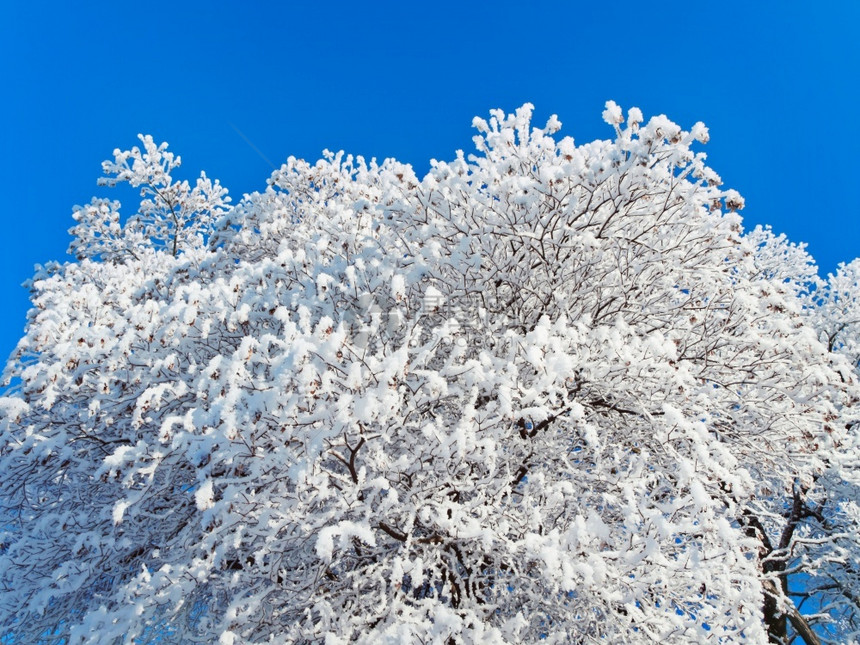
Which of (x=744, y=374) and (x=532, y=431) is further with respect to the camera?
(x=744, y=374)

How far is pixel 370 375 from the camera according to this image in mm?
3436

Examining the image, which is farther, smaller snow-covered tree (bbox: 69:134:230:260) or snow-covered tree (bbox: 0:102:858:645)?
smaller snow-covered tree (bbox: 69:134:230:260)

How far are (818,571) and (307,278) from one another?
483 inches

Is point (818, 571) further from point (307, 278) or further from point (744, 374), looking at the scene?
point (307, 278)

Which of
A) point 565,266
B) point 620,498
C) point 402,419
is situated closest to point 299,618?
point 402,419

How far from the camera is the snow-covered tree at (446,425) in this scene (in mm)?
3455

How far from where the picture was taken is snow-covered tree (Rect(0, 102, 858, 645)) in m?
3.46

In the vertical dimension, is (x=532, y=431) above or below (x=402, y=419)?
above

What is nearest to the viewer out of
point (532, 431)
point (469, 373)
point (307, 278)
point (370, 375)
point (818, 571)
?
point (370, 375)

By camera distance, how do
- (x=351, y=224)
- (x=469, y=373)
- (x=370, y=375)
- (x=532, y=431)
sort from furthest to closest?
(x=351, y=224) → (x=532, y=431) → (x=469, y=373) → (x=370, y=375)

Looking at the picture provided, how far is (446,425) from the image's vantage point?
465 centimetres

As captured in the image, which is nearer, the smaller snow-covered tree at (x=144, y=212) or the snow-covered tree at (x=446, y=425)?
the snow-covered tree at (x=446, y=425)

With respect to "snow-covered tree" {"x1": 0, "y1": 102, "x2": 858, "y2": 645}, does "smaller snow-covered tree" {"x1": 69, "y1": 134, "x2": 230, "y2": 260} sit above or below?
above

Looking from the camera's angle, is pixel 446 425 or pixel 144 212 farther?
pixel 144 212
